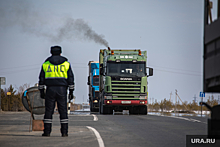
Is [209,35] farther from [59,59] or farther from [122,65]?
[122,65]

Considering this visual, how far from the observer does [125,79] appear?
80.7 feet

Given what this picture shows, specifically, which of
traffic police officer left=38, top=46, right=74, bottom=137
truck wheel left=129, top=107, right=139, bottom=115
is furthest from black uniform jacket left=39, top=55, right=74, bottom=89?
truck wheel left=129, top=107, right=139, bottom=115

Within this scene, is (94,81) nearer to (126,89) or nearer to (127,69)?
(126,89)

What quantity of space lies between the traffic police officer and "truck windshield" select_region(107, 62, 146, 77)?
14.2m

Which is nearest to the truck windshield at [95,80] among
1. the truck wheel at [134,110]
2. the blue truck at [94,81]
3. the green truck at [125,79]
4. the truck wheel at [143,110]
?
the blue truck at [94,81]

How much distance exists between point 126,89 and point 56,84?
14723 mm

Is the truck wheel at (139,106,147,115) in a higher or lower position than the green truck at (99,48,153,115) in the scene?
lower

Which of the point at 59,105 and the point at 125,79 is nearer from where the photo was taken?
the point at 59,105

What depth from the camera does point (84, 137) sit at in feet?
34.5

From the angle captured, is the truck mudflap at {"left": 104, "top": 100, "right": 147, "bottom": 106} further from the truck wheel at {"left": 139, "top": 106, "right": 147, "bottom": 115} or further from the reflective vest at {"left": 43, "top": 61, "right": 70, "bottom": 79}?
the reflective vest at {"left": 43, "top": 61, "right": 70, "bottom": 79}

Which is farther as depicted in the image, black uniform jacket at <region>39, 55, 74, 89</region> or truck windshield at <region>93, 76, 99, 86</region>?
truck windshield at <region>93, 76, 99, 86</region>

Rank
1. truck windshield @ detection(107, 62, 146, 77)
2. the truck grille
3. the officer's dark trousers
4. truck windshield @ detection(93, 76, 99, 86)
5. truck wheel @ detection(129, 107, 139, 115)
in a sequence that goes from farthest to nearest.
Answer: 1. truck windshield @ detection(93, 76, 99, 86)
2. truck wheel @ detection(129, 107, 139, 115)
3. the truck grille
4. truck windshield @ detection(107, 62, 146, 77)
5. the officer's dark trousers

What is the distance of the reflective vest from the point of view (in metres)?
10.4

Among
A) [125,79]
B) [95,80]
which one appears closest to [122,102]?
[125,79]
